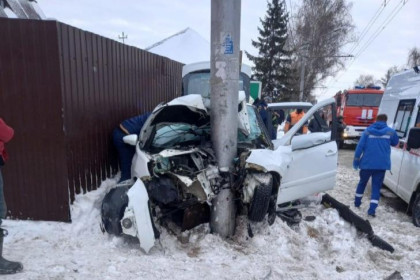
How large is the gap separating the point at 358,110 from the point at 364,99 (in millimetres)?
770

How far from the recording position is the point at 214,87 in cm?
399

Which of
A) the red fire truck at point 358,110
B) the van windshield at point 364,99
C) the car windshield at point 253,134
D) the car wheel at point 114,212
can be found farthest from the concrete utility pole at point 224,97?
the van windshield at point 364,99

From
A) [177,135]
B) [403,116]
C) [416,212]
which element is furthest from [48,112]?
[403,116]

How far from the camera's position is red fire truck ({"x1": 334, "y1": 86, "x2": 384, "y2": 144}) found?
1409 cm

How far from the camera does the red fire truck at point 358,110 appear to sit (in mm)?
14086

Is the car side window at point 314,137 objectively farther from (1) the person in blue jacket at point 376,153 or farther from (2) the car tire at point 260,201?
(2) the car tire at point 260,201

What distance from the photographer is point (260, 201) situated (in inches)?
149

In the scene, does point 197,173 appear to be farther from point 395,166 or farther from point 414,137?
point 395,166

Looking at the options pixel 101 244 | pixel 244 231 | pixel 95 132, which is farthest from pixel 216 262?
pixel 95 132

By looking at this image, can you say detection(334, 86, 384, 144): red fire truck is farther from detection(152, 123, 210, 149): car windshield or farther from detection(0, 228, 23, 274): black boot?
detection(0, 228, 23, 274): black boot

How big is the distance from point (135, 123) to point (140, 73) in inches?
64.6

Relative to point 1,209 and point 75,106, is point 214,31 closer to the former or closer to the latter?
point 75,106

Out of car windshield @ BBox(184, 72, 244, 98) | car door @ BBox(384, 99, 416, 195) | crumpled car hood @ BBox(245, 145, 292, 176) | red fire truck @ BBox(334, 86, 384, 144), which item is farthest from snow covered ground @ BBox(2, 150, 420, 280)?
red fire truck @ BBox(334, 86, 384, 144)

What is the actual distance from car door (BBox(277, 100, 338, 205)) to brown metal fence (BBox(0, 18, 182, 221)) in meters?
2.81
